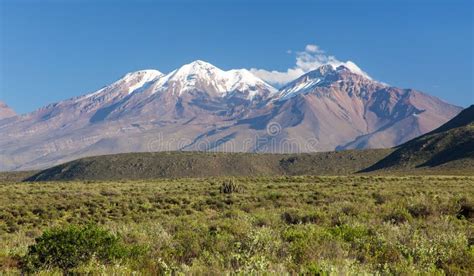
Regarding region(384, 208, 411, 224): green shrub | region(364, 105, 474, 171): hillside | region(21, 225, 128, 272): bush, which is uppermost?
region(364, 105, 474, 171): hillside

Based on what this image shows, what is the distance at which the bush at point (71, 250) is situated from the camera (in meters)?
9.52

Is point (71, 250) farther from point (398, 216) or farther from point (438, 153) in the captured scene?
point (438, 153)

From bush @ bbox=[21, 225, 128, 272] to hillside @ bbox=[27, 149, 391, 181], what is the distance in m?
147

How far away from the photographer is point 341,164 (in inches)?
6235

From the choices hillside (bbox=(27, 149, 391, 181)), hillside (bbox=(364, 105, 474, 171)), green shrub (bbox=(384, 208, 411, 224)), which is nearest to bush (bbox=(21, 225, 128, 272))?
green shrub (bbox=(384, 208, 411, 224))

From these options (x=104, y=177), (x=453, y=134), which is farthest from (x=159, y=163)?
(x=453, y=134)

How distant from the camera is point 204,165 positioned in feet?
560

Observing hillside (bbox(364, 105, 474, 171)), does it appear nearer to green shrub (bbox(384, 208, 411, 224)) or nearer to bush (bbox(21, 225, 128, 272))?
green shrub (bbox(384, 208, 411, 224))

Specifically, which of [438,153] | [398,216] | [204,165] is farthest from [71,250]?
[204,165]

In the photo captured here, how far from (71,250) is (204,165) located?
530 feet

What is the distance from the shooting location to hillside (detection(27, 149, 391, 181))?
16088 cm

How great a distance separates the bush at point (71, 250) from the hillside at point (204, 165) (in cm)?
14700

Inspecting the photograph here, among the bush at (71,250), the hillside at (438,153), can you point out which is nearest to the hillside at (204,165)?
the hillside at (438,153)

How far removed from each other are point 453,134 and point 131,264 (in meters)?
143
